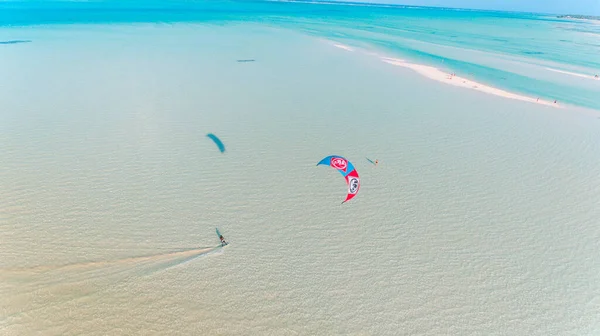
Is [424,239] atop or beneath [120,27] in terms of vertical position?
beneath

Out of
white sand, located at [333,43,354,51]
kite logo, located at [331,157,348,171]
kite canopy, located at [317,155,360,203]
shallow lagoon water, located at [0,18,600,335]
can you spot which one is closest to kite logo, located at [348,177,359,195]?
kite canopy, located at [317,155,360,203]

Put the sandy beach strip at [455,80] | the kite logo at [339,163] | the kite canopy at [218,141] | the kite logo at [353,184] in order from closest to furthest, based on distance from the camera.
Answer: the kite logo at [353,184]
the kite logo at [339,163]
the kite canopy at [218,141]
the sandy beach strip at [455,80]

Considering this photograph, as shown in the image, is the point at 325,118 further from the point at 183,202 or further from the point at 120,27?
the point at 120,27

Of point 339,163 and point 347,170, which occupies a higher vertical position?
point 339,163

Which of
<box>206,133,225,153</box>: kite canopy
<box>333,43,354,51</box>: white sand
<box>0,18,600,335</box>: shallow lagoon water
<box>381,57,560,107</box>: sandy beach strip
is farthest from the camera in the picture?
<box>333,43,354,51</box>: white sand

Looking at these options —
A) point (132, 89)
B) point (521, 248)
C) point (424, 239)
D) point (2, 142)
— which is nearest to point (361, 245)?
point (424, 239)

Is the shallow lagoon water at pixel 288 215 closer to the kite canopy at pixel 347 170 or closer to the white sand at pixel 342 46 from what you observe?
the kite canopy at pixel 347 170

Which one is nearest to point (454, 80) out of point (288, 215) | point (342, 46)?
point (342, 46)

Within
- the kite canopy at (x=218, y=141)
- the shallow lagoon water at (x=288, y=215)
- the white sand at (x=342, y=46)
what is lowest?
the shallow lagoon water at (x=288, y=215)

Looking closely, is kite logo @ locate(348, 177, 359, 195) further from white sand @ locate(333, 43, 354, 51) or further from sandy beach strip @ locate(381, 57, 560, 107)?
white sand @ locate(333, 43, 354, 51)

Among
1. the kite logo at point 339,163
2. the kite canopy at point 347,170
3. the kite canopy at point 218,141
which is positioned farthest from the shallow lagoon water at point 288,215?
the kite logo at point 339,163

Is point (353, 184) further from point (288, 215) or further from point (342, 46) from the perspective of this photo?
point (342, 46)
